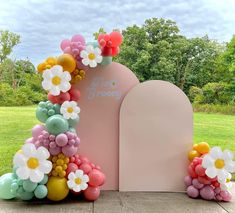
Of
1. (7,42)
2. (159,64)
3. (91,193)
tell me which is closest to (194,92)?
(159,64)

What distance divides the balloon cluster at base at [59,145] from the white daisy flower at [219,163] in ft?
3.13

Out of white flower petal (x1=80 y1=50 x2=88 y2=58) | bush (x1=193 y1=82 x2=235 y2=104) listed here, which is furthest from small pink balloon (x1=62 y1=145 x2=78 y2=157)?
bush (x1=193 y1=82 x2=235 y2=104)

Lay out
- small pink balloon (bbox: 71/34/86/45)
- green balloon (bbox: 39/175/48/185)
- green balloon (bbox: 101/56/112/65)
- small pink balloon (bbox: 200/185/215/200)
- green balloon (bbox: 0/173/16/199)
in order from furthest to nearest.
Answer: green balloon (bbox: 101/56/112/65)
small pink balloon (bbox: 71/34/86/45)
small pink balloon (bbox: 200/185/215/200)
green balloon (bbox: 0/173/16/199)
green balloon (bbox: 39/175/48/185)

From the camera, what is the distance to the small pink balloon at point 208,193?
110 inches

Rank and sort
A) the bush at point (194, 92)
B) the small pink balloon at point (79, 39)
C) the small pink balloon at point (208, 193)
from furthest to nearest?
the bush at point (194, 92) → the small pink balloon at point (79, 39) → the small pink balloon at point (208, 193)

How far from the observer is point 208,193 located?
9.20 ft

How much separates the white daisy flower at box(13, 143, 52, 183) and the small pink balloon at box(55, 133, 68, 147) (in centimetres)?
13

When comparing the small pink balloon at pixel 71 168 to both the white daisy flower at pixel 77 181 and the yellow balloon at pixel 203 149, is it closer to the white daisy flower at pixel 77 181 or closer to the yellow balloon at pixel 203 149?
the white daisy flower at pixel 77 181

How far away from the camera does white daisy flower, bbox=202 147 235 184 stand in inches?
107

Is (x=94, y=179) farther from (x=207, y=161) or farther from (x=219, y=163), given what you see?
(x=219, y=163)

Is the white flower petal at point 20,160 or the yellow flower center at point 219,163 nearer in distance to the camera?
the white flower petal at point 20,160

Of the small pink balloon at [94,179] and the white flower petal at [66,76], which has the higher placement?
the white flower petal at [66,76]

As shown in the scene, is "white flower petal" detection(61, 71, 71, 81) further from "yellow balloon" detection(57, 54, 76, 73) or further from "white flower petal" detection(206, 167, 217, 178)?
"white flower petal" detection(206, 167, 217, 178)

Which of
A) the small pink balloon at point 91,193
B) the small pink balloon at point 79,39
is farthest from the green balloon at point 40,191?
the small pink balloon at point 79,39
